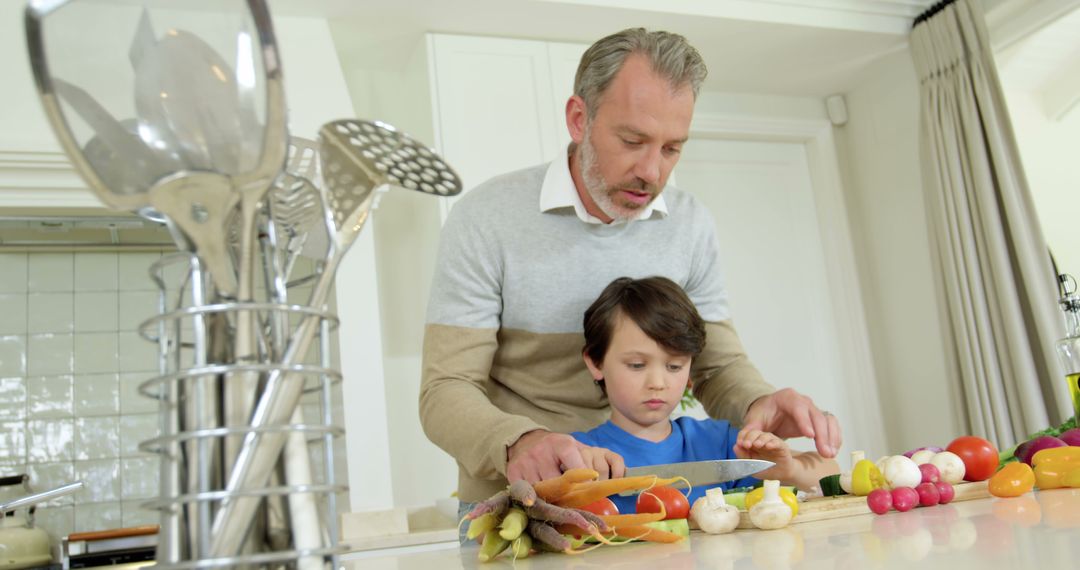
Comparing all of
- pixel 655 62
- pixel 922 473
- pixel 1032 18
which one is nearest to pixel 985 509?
pixel 922 473

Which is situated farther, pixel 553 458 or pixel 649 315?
pixel 649 315

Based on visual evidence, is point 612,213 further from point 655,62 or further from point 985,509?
point 985,509

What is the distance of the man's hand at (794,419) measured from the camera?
3.76 ft

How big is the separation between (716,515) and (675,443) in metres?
0.60

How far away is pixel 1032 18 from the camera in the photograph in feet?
10.3

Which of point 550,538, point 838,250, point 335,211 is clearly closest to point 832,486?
point 550,538

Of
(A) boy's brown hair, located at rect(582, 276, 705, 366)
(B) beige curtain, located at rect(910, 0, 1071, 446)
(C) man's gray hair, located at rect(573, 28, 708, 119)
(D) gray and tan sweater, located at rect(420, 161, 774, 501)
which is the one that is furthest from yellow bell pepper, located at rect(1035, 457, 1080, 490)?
(B) beige curtain, located at rect(910, 0, 1071, 446)

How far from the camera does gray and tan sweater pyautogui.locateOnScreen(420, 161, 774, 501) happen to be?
4.31 feet

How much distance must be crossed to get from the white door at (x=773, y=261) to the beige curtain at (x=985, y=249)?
0.62 metres

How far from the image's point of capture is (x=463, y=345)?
4.26 feet

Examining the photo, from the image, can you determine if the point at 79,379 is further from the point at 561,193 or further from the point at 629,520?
the point at 629,520

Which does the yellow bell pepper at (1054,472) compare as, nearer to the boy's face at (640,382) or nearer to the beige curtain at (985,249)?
the boy's face at (640,382)

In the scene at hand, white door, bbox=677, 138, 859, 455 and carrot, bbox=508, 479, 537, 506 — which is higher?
white door, bbox=677, 138, 859, 455

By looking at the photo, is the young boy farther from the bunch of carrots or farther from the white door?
the white door
